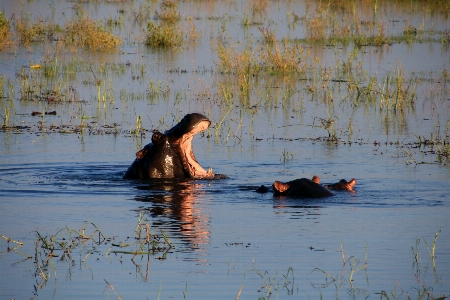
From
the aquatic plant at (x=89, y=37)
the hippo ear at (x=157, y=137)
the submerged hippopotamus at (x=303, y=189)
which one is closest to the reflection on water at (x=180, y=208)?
the hippo ear at (x=157, y=137)

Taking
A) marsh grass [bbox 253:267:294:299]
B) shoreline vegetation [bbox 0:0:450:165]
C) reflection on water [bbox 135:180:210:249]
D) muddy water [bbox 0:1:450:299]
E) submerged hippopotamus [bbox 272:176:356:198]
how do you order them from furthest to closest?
shoreline vegetation [bbox 0:0:450:165] → submerged hippopotamus [bbox 272:176:356:198] → reflection on water [bbox 135:180:210:249] → muddy water [bbox 0:1:450:299] → marsh grass [bbox 253:267:294:299]

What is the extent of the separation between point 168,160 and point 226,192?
2.71ft

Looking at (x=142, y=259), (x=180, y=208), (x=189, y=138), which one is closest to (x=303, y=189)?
(x=180, y=208)

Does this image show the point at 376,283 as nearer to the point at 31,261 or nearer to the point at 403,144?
the point at 31,261

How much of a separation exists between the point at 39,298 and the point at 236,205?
10.7 ft

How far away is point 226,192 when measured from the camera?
360 inches

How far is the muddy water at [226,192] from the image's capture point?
5922mm

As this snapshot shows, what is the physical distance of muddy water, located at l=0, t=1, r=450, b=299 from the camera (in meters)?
5.92

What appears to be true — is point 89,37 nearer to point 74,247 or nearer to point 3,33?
point 3,33

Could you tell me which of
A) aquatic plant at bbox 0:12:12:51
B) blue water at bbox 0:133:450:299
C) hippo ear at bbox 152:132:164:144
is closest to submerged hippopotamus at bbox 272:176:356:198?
blue water at bbox 0:133:450:299

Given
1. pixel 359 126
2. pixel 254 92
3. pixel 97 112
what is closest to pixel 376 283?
pixel 359 126

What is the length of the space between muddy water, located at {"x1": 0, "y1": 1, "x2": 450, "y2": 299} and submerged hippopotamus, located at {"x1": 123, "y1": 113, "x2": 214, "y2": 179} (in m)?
0.17

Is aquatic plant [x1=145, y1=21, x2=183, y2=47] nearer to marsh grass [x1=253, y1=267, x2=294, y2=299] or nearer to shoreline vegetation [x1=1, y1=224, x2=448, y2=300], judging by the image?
shoreline vegetation [x1=1, y1=224, x2=448, y2=300]

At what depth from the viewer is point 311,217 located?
7820mm
